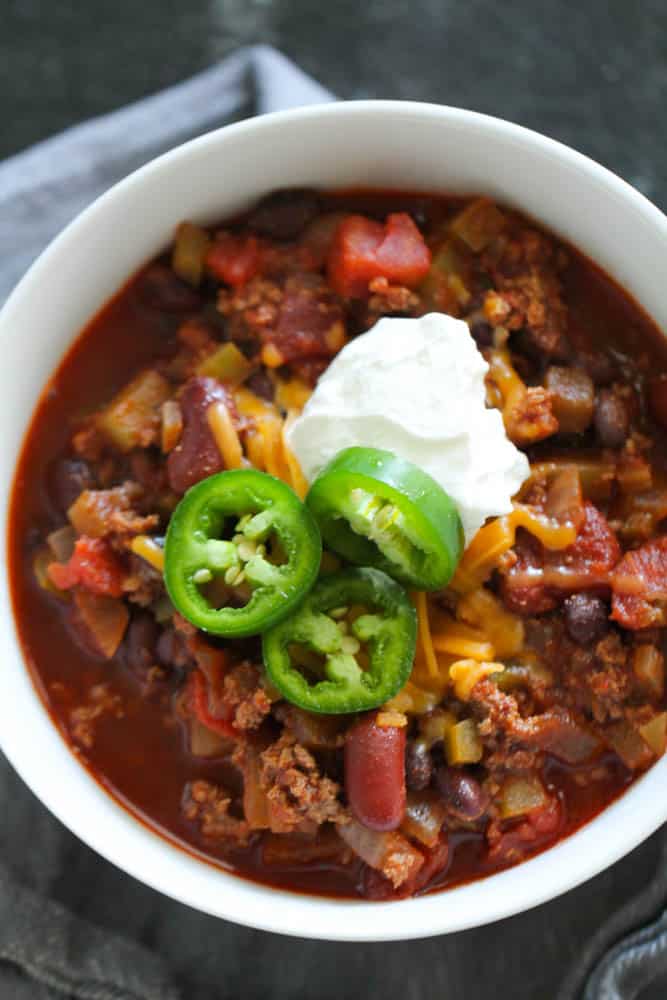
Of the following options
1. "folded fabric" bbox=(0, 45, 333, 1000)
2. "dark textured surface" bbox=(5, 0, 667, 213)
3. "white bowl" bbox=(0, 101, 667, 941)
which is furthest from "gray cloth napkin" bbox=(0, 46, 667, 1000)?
"white bowl" bbox=(0, 101, 667, 941)

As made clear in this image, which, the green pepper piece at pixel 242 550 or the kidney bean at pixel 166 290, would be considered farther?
the kidney bean at pixel 166 290

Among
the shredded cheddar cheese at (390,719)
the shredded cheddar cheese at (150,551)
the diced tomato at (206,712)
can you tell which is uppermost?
the shredded cheddar cheese at (390,719)

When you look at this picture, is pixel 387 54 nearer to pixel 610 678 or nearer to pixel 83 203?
pixel 83 203

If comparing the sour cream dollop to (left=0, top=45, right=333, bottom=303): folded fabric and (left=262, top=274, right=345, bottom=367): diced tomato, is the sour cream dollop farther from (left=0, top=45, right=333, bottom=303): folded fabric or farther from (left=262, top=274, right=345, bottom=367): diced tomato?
(left=0, top=45, right=333, bottom=303): folded fabric

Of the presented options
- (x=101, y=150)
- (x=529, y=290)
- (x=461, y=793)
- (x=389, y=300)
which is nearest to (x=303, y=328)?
(x=389, y=300)

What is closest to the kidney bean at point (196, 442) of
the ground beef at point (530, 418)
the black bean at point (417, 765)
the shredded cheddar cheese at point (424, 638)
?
the shredded cheddar cheese at point (424, 638)

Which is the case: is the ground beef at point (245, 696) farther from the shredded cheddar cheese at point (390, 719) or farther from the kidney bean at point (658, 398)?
the kidney bean at point (658, 398)
